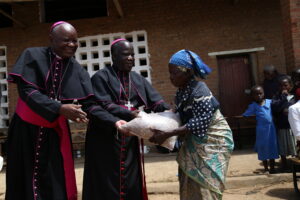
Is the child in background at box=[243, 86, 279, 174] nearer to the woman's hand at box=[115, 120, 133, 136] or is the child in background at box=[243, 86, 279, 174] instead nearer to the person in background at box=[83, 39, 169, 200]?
the person in background at box=[83, 39, 169, 200]

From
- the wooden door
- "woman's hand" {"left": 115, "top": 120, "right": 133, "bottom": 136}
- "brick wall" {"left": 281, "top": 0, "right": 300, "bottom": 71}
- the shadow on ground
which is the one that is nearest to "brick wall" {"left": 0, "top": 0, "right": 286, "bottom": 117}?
the wooden door

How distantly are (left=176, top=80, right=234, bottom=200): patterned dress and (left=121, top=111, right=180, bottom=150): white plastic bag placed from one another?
4.7 inches

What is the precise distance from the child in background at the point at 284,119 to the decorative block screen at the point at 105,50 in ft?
12.1

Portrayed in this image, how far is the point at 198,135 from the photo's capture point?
241 centimetres

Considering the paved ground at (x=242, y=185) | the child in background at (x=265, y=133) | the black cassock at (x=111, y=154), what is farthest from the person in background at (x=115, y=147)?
the child in background at (x=265, y=133)

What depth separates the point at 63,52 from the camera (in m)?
2.57

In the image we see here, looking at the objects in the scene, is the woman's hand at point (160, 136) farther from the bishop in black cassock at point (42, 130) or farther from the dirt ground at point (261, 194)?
the dirt ground at point (261, 194)

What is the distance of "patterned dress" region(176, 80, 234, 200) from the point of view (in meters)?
2.39

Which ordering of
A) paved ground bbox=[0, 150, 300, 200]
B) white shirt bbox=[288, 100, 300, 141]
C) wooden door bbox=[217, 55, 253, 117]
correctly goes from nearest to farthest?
white shirt bbox=[288, 100, 300, 141] → paved ground bbox=[0, 150, 300, 200] → wooden door bbox=[217, 55, 253, 117]

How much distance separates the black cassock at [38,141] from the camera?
8.05 ft

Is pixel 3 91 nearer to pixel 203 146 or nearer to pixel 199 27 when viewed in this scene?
pixel 199 27

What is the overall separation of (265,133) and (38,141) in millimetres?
3702

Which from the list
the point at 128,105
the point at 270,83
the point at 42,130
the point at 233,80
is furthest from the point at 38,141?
the point at 233,80

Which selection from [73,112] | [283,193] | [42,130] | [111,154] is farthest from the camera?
[283,193]
